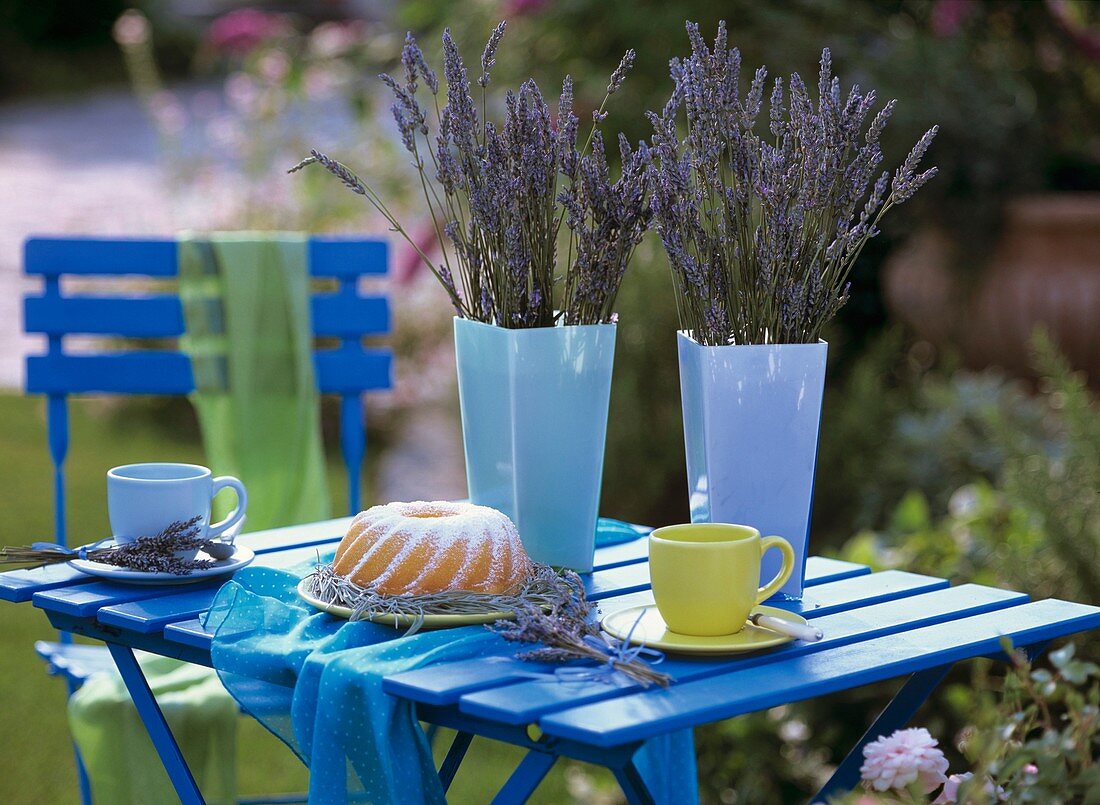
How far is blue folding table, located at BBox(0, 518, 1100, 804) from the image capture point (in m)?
1.30

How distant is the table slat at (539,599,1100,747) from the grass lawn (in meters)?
1.50

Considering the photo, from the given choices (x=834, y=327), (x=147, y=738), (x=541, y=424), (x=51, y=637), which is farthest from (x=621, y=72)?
(x=834, y=327)

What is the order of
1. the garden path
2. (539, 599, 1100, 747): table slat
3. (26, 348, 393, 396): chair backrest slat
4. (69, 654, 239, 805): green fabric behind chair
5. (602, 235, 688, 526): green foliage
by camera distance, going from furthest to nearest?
the garden path → (602, 235, 688, 526): green foliage → (26, 348, 393, 396): chair backrest slat → (69, 654, 239, 805): green fabric behind chair → (539, 599, 1100, 747): table slat

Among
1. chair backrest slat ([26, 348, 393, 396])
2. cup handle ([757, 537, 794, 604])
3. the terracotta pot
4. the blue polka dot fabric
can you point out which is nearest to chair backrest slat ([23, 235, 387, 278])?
Answer: chair backrest slat ([26, 348, 393, 396])

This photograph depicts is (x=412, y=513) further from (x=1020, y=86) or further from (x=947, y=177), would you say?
(x=1020, y=86)

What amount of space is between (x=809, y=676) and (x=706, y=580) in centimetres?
14

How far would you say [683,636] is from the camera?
1495mm

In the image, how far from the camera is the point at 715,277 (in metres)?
1.66

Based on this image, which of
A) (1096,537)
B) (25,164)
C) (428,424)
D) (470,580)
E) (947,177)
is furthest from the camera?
(25,164)

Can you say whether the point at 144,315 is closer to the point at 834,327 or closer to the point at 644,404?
the point at 644,404

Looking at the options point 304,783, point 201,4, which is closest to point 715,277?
point 304,783

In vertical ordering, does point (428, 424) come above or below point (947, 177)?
below

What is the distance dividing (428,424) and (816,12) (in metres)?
2.47

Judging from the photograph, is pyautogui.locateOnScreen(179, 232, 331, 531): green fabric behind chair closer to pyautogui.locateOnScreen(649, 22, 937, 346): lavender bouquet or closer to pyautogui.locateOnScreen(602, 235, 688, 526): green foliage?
pyautogui.locateOnScreen(602, 235, 688, 526): green foliage
